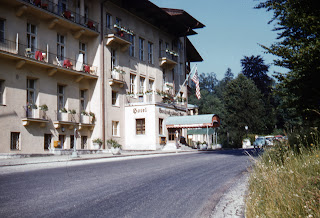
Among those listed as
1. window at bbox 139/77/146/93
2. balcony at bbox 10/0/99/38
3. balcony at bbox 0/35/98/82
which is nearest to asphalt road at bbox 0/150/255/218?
balcony at bbox 0/35/98/82

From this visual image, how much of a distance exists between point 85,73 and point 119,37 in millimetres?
5327

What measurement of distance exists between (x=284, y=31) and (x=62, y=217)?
37.1ft

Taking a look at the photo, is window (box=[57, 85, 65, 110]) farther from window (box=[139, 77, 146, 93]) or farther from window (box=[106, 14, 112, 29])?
window (box=[139, 77, 146, 93])

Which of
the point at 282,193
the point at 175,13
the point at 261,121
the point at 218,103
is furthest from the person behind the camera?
the point at 218,103

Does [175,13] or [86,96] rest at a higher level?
[175,13]

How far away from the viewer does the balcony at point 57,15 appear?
24.2 metres

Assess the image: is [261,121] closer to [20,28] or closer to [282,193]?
[20,28]

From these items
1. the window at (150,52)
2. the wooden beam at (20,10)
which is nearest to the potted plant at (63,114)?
the wooden beam at (20,10)

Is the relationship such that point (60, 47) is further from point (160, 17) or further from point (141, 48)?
point (160, 17)

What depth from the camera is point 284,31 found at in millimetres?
13836

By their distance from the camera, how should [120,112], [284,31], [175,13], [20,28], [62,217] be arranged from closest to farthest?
[62,217]
[284,31]
[20,28]
[120,112]
[175,13]

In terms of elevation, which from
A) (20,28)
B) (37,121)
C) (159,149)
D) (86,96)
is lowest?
(159,149)

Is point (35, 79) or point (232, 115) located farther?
point (232, 115)

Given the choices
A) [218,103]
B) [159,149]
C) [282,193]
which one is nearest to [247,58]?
[218,103]
